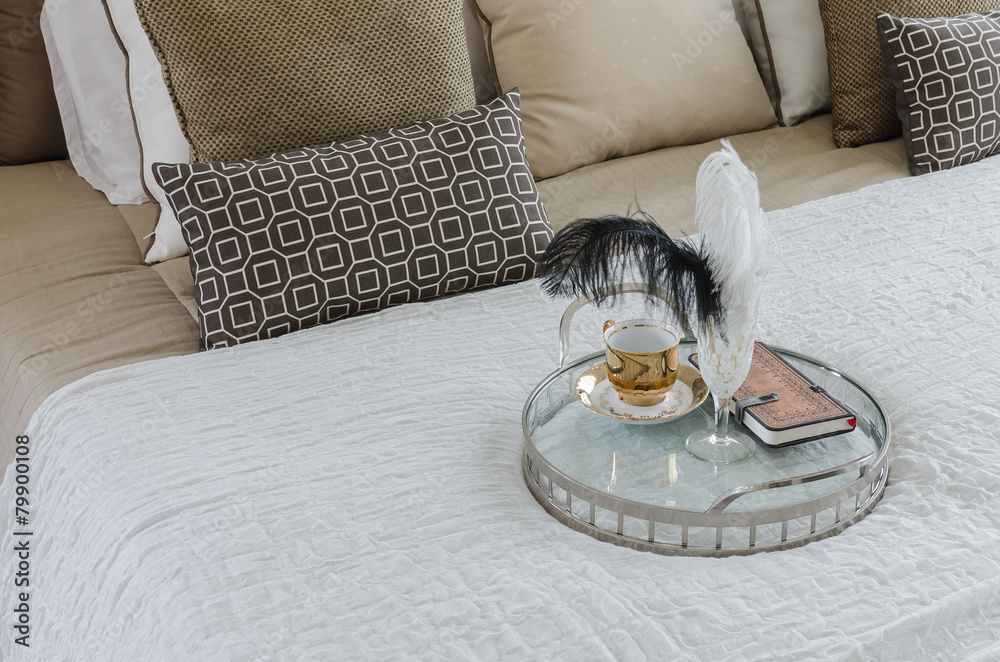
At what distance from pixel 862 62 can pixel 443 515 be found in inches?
59.2

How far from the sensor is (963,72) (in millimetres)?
1804

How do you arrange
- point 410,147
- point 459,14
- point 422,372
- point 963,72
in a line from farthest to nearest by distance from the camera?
point 963,72
point 459,14
point 410,147
point 422,372

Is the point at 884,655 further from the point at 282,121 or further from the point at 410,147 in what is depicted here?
the point at 282,121

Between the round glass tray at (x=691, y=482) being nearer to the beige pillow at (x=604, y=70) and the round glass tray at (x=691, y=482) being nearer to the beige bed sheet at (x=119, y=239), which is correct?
the beige bed sheet at (x=119, y=239)

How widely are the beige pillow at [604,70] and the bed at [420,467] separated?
0.16m

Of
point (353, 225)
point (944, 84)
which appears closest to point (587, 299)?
point (353, 225)

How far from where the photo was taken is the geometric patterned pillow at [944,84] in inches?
71.1

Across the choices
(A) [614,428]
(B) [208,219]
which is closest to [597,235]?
(A) [614,428]

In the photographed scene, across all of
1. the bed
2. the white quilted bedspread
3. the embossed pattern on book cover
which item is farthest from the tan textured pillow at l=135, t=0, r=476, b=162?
the embossed pattern on book cover

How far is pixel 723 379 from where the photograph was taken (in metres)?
0.99

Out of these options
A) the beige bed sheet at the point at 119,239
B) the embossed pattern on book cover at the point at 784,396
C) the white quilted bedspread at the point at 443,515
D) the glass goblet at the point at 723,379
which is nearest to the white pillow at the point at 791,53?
the beige bed sheet at the point at 119,239

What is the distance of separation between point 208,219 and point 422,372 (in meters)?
0.42

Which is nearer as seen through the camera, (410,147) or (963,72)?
(410,147)

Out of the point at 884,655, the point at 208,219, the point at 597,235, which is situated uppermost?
the point at 597,235
